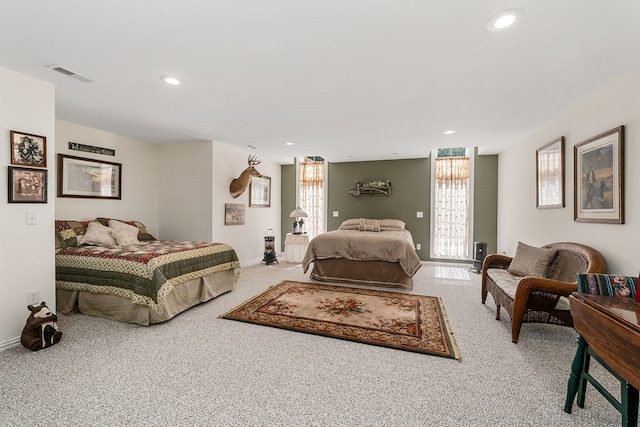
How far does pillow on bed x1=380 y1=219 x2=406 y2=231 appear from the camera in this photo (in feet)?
19.4

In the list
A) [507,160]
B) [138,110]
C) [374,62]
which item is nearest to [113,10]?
[374,62]

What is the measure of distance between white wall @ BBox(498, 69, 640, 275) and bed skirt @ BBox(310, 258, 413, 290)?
77.6 inches

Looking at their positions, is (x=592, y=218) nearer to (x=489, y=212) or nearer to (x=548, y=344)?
(x=548, y=344)

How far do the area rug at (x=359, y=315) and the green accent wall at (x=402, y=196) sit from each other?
105 inches

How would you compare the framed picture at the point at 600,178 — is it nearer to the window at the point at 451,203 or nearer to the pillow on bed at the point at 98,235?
the window at the point at 451,203

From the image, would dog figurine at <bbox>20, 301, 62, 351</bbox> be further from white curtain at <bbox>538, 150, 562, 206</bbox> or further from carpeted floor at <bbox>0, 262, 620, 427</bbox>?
white curtain at <bbox>538, 150, 562, 206</bbox>

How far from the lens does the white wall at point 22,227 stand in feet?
8.05

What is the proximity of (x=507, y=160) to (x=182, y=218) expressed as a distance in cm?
617

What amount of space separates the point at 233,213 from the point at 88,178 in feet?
7.43

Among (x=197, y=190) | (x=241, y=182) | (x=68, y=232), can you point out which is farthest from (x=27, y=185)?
(x=241, y=182)

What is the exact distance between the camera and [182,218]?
5164 mm

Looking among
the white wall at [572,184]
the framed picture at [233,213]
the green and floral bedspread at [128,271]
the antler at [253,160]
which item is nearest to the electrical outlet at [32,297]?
the green and floral bedspread at [128,271]

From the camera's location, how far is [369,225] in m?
5.89

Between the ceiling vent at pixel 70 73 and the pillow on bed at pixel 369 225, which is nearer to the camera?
the ceiling vent at pixel 70 73
